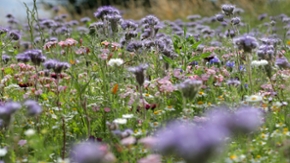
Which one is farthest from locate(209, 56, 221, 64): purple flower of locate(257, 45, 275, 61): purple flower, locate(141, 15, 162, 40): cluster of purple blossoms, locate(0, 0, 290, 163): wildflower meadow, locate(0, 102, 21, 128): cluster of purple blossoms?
locate(0, 102, 21, 128): cluster of purple blossoms

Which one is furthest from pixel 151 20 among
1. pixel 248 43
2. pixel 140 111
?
pixel 248 43

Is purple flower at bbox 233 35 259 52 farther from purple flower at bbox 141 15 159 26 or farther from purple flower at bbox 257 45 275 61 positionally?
purple flower at bbox 141 15 159 26

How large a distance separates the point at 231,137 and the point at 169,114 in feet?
2.18

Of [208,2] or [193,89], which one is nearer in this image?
[193,89]

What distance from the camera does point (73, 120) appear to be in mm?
3758

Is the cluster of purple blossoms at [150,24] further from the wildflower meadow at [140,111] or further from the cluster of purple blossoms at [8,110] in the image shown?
the cluster of purple blossoms at [8,110]

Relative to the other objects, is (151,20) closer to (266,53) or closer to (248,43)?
(266,53)

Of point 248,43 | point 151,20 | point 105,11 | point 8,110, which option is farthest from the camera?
point 105,11

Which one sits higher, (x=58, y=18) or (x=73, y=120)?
(x=58, y=18)

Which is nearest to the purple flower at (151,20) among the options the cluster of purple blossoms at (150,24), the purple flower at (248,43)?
the cluster of purple blossoms at (150,24)

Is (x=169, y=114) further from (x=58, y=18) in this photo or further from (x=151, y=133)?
(x=58, y=18)

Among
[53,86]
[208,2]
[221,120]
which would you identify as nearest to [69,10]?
[208,2]

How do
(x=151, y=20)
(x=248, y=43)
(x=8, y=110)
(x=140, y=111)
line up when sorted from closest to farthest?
(x=8, y=110) → (x=248, y=43) → (x=140, y=111) → (x=151, y=20)

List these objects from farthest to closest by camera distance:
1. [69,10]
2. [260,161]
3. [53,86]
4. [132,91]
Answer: [69,10], [53,86], [132,91], [260,161]
